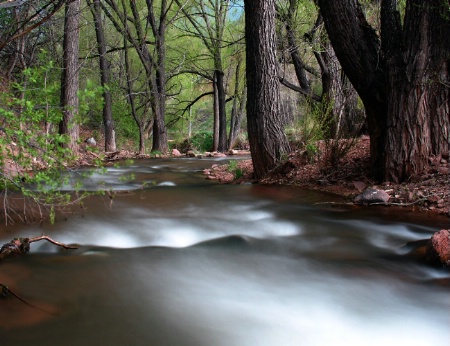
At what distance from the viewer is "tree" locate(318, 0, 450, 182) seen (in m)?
5.98

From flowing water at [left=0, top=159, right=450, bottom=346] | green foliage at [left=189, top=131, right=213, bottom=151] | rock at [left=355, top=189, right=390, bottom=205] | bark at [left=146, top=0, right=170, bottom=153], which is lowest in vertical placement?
flowing water at [left=0, top=159, right=450, bottom=346]

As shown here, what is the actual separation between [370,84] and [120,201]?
4.30 meters

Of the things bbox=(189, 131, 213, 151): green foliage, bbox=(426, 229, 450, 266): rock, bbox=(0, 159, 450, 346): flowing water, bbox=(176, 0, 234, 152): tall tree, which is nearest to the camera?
bbox=(0, 159, 450, 346): flowing water

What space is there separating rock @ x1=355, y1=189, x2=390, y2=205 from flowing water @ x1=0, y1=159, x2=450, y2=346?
0.90ft

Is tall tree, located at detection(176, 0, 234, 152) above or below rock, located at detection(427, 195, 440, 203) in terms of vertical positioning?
above

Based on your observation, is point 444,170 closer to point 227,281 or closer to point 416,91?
point 416,91

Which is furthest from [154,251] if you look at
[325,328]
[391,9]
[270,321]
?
[391,9]

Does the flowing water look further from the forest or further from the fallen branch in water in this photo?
the forest

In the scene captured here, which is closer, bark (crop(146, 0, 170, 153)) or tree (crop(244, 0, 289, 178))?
tree (crop(244, 0, 289, 178))

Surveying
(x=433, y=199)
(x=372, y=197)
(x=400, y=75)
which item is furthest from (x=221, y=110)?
(x=433, y=199)

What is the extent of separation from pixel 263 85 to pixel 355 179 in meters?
2.61

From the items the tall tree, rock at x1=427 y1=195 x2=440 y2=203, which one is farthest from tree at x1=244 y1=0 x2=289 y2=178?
the tall tree

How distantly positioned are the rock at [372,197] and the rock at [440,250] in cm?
194

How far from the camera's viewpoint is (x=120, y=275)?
3488mm
